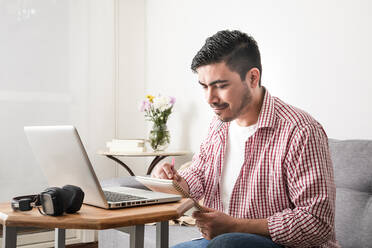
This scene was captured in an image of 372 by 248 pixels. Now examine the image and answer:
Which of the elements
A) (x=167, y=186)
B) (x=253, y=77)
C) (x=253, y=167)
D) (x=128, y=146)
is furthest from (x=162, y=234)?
(x=128, y=146)

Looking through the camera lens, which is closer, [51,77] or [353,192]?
[353,192]

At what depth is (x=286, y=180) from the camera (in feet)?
4.07

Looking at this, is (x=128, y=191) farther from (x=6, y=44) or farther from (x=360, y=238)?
(x=6, y=44)

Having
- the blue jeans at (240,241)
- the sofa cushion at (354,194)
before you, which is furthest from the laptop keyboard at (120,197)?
the sofa cushion at (354,194)

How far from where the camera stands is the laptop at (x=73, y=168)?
3.36 ft

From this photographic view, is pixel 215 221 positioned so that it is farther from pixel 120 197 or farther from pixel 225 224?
pixel 120 197

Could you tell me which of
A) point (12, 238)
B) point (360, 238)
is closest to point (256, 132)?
point (360, 238)

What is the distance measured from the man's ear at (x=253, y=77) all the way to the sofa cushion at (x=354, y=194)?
22.7 inches

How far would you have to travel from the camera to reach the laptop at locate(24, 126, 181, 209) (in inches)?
40.3

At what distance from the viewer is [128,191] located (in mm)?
1293

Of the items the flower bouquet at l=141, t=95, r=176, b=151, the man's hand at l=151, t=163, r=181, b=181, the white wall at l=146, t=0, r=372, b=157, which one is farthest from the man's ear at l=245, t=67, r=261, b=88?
the flower bouquet at l=141, t=95, r=176, b=151

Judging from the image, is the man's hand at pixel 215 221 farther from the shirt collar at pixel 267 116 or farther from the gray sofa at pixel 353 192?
the gray sofa at pixel 353 192

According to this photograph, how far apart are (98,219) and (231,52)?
70 cm

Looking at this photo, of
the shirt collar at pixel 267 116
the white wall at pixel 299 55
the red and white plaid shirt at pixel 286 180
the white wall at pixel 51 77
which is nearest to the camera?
the red and white plaid shirt at pixel 286 180
